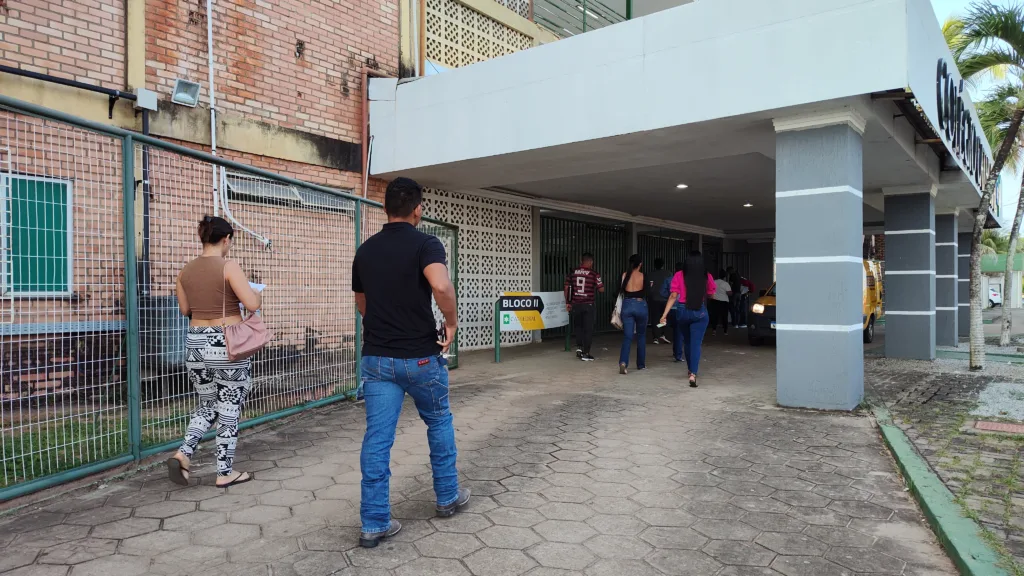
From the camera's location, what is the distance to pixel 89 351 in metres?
3.71

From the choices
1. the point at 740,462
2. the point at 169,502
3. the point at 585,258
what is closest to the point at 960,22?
the point at 585,258

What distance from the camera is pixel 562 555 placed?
298 centimetres

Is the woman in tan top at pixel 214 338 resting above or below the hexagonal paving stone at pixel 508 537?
above

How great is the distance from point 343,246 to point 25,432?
3.22m

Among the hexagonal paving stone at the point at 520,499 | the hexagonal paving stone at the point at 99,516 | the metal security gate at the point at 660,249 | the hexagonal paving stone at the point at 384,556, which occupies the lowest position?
the hexagonal paving stone at the point at 520,499

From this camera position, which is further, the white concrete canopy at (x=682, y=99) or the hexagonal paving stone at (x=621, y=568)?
the white concrete canopy at (x=682, y=99)

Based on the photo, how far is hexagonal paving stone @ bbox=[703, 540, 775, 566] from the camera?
291 centimetres

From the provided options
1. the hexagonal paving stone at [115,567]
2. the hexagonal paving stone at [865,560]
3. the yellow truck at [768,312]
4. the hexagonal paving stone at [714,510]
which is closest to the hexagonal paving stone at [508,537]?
the hexagonal paving stone at [714,510]

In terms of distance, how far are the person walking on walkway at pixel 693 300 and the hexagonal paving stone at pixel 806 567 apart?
4.69m

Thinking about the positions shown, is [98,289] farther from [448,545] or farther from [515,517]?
[515,517]

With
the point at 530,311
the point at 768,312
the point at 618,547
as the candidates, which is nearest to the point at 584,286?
the point at 530,311

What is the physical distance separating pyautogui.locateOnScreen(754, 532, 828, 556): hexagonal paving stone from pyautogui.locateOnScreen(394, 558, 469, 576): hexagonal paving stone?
1.54 m

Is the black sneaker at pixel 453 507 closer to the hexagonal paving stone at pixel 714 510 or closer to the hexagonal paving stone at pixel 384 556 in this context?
the hexagonal paving stone at pixel 384 556

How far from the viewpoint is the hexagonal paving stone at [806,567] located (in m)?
2.81
